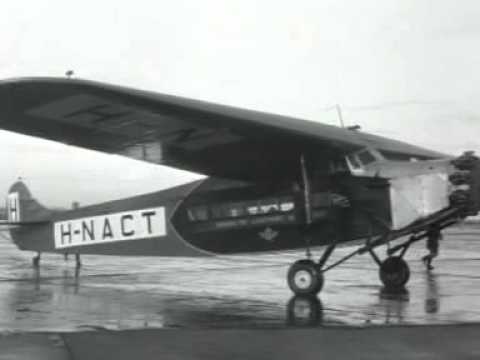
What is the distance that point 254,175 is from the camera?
1062 centimetres

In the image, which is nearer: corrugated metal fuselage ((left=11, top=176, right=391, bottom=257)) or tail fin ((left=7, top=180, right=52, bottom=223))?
corrugated metal fuselage ((left=11, top=176, right=391, bottom=257))

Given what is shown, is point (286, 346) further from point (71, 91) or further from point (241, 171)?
point (241, 171)

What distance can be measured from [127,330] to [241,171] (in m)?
4.36

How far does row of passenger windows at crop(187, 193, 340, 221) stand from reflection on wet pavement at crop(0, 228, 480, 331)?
1.23 meters

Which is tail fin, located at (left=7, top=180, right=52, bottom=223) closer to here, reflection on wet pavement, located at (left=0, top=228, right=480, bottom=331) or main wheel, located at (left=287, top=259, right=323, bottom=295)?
reflection on wet pavement, located at (left=0, top=228, right=480, bottom=331)

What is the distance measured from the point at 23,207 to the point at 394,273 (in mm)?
8614

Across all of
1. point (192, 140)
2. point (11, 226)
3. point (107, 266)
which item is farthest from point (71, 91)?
point (107, 266)

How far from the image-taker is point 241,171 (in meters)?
10.6

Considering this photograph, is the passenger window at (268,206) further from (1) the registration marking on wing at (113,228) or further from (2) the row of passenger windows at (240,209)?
(1) the registration marking on wing at (113,228)

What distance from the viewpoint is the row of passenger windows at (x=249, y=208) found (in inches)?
392

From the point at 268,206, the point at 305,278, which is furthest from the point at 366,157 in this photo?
the point at 305,278

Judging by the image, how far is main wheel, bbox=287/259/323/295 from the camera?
9805mm

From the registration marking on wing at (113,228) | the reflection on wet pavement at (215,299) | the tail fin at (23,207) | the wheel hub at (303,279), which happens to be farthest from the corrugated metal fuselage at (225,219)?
the tail fin at (23,207)

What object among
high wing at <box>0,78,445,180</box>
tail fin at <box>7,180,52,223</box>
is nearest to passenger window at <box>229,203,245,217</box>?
high wing at <box>0,78,445,180</box>
